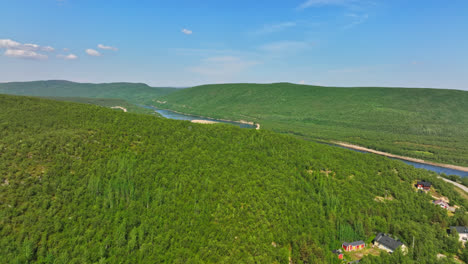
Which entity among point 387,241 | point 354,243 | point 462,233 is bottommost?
point 354,243

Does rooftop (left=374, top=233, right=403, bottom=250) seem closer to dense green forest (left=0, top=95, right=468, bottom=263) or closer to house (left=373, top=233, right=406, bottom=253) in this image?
house (left=373, top=233, right=406, bottom=253)

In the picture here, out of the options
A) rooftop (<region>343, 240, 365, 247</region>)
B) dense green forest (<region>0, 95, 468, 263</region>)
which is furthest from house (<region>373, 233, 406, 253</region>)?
rooftop (<region>343, 240, 365, 247</region>)

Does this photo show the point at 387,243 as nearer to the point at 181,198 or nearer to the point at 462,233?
the point at 462,233

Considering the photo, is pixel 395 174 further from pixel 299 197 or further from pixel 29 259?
pixel 29 259

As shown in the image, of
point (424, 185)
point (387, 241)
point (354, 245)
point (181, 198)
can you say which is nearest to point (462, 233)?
point (387, 241)

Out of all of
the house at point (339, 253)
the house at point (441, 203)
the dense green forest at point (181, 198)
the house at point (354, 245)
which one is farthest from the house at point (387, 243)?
the house at point (441, 203)

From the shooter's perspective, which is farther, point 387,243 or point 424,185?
point 424,185

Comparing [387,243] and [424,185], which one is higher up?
[424,185]
